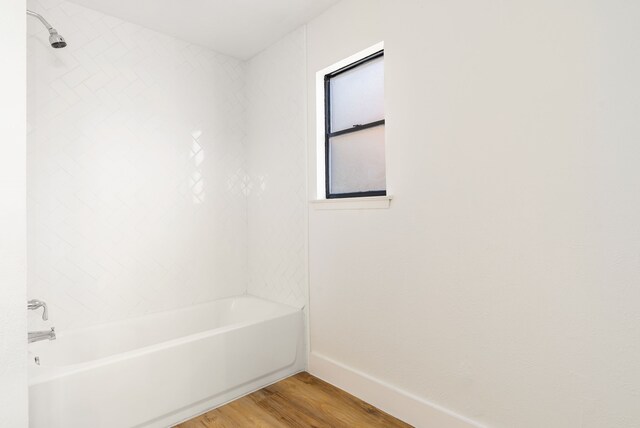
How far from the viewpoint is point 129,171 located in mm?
2486

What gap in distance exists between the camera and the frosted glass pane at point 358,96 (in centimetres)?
221

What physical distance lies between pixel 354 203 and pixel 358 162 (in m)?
0.32

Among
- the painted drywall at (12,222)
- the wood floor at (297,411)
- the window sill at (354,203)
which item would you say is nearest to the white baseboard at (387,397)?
the wood floor at (297,411)

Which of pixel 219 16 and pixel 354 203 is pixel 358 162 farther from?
pixel 219 16

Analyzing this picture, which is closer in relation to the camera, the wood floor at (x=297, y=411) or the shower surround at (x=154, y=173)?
the wood floor at (x=297, y=411)

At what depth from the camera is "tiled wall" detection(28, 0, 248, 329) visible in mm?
2166

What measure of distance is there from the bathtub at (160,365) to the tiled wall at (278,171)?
250 millimetres

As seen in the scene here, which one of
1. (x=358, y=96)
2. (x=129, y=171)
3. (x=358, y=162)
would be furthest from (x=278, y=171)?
(x=129, y=171)

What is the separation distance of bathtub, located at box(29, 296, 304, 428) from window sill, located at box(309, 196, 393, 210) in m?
0.81

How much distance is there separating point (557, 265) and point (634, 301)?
253mm

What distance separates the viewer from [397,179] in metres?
1.96

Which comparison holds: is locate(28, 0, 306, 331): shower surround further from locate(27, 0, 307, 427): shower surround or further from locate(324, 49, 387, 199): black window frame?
locate(324, 49, 387, 199): black window frame

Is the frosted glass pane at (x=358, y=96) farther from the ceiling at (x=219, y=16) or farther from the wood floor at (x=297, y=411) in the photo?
the wood floor at (x=297, y=411)

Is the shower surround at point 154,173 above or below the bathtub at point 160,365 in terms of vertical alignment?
above
